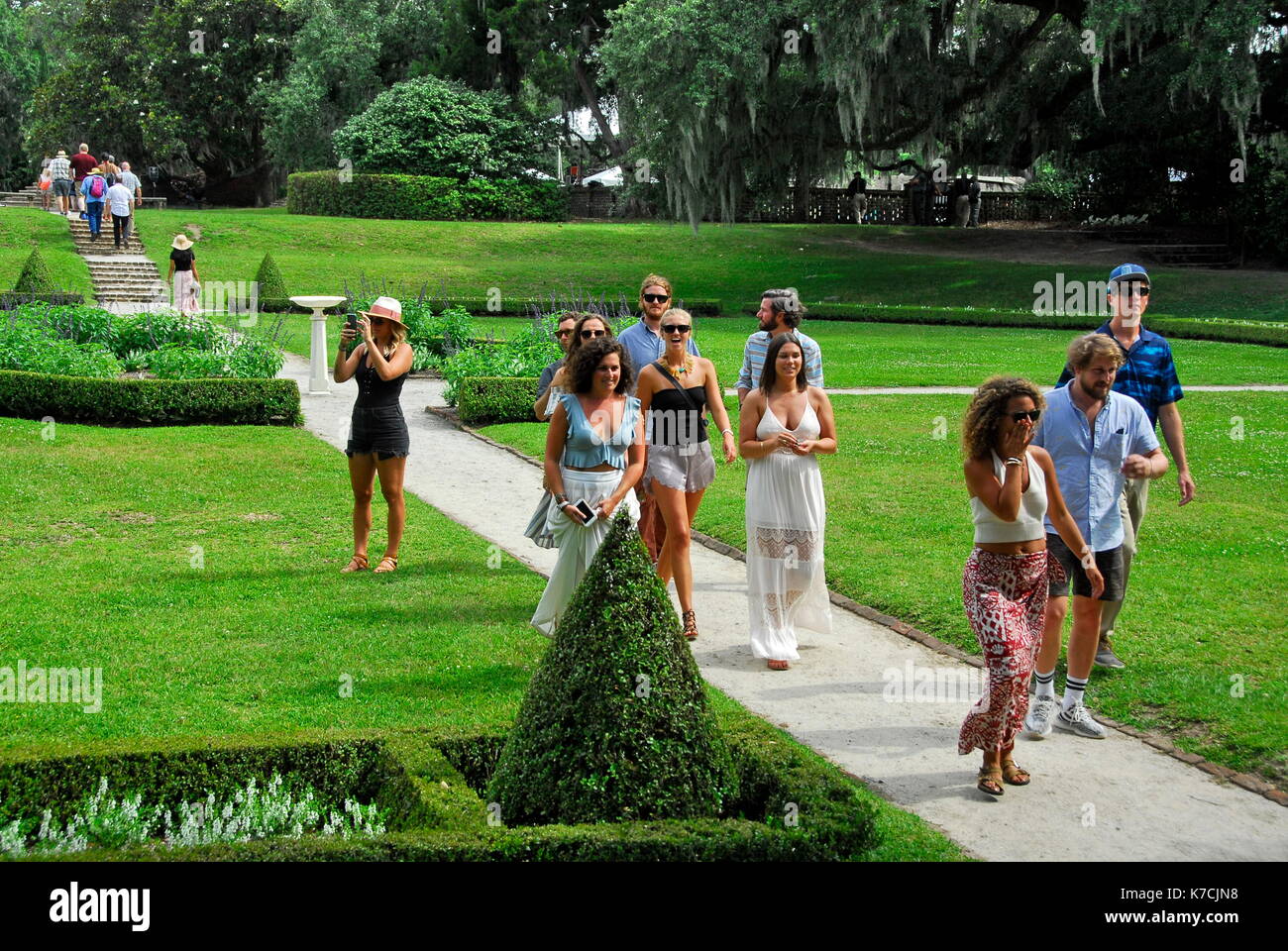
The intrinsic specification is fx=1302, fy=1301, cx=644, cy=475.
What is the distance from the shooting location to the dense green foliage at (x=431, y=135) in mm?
41406

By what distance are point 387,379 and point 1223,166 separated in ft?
104

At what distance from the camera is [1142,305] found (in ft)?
23.2

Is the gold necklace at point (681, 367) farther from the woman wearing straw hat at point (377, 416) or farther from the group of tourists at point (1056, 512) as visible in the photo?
the group of tourists at point (1056, 512)

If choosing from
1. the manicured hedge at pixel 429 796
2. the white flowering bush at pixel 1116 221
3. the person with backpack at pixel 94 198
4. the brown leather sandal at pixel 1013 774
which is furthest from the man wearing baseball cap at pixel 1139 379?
the white flowering bush at pixel 1116 221

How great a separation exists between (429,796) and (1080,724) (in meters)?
3.25

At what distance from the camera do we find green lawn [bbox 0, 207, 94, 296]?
88.9 ft

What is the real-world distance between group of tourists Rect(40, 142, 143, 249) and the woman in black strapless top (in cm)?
2638

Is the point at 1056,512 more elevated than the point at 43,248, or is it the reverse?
the point at 43,248

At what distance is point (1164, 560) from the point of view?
920cm

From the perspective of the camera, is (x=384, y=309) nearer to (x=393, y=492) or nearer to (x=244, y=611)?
(x=393, y=492)

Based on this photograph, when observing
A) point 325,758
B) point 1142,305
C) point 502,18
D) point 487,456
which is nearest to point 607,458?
point 325,758

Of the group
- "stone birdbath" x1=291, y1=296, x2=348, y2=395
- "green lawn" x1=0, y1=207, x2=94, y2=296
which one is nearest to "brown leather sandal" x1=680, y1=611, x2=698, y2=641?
"stone birdbath" x1=291, y1=296, x2=348, y2=395

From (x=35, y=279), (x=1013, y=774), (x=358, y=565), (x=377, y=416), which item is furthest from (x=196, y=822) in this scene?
(x=35, y=279)

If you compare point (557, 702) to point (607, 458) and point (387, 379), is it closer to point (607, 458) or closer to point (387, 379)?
point (607, 458)
